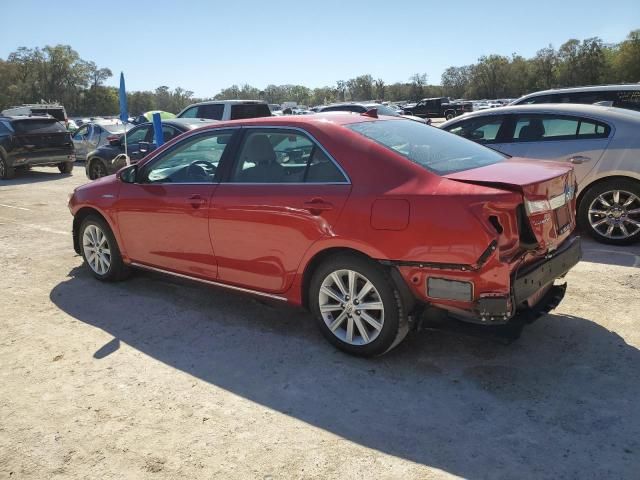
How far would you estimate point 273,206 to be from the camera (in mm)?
4070

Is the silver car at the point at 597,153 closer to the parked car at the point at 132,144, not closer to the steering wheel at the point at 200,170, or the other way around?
the steering wheel at the point at 200,170

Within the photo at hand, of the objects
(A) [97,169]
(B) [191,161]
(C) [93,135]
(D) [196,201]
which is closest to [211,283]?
(D) [196,201]

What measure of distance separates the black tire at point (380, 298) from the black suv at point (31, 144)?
14.5 metres

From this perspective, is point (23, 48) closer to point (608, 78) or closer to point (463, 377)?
point (608, 78)

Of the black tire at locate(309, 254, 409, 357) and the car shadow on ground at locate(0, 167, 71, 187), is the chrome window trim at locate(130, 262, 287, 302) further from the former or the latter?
the car shadow on ground at locate(0, 167, 71, 187)

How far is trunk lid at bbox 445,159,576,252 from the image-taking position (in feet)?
11.1

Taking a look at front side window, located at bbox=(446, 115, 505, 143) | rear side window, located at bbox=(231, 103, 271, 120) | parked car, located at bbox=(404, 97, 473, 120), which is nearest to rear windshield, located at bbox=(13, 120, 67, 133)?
rear side window, located at bbox=(231, 103, 271, 120)

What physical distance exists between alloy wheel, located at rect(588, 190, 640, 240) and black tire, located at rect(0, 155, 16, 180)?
589 inches

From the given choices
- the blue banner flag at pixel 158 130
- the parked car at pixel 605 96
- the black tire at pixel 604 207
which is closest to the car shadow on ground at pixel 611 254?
the black tire at pixel 604 207

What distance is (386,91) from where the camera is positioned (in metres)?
124

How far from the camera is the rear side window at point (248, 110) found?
14562 mm

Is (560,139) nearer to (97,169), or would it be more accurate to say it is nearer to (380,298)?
(380,298)

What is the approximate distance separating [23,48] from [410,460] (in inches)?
4951

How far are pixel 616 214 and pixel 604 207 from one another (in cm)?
15
